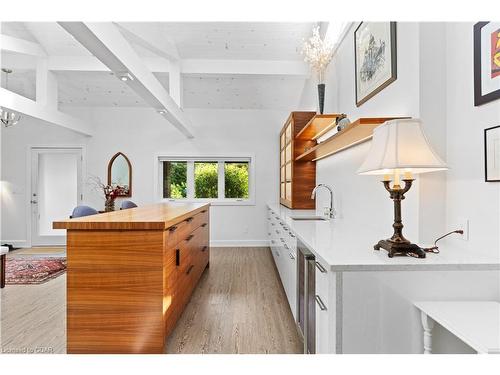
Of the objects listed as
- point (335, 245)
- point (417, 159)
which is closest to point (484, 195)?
point (417, 159)

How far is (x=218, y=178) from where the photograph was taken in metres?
6.37

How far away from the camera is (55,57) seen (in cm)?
473

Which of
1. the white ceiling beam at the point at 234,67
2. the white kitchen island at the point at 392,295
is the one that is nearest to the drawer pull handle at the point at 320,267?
the white kitchen island at the point at 392,295

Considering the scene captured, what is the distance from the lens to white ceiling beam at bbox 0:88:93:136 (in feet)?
12.6

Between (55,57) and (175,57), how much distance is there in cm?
184

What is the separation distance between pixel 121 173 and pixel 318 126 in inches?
167

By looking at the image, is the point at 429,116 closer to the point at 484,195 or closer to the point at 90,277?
the point at 484,195

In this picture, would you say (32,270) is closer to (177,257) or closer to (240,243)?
(177,257)

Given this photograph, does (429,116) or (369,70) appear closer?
(429,116)

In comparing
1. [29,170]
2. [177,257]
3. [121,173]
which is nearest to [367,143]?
[177,257]

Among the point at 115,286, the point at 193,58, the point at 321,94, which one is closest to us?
the point at 115,286

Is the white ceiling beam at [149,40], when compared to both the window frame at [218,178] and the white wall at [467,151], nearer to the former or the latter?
the window frame at [218,178]

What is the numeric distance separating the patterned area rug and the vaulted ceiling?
288cm

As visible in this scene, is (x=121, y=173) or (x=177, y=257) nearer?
(x=177, y=257)
